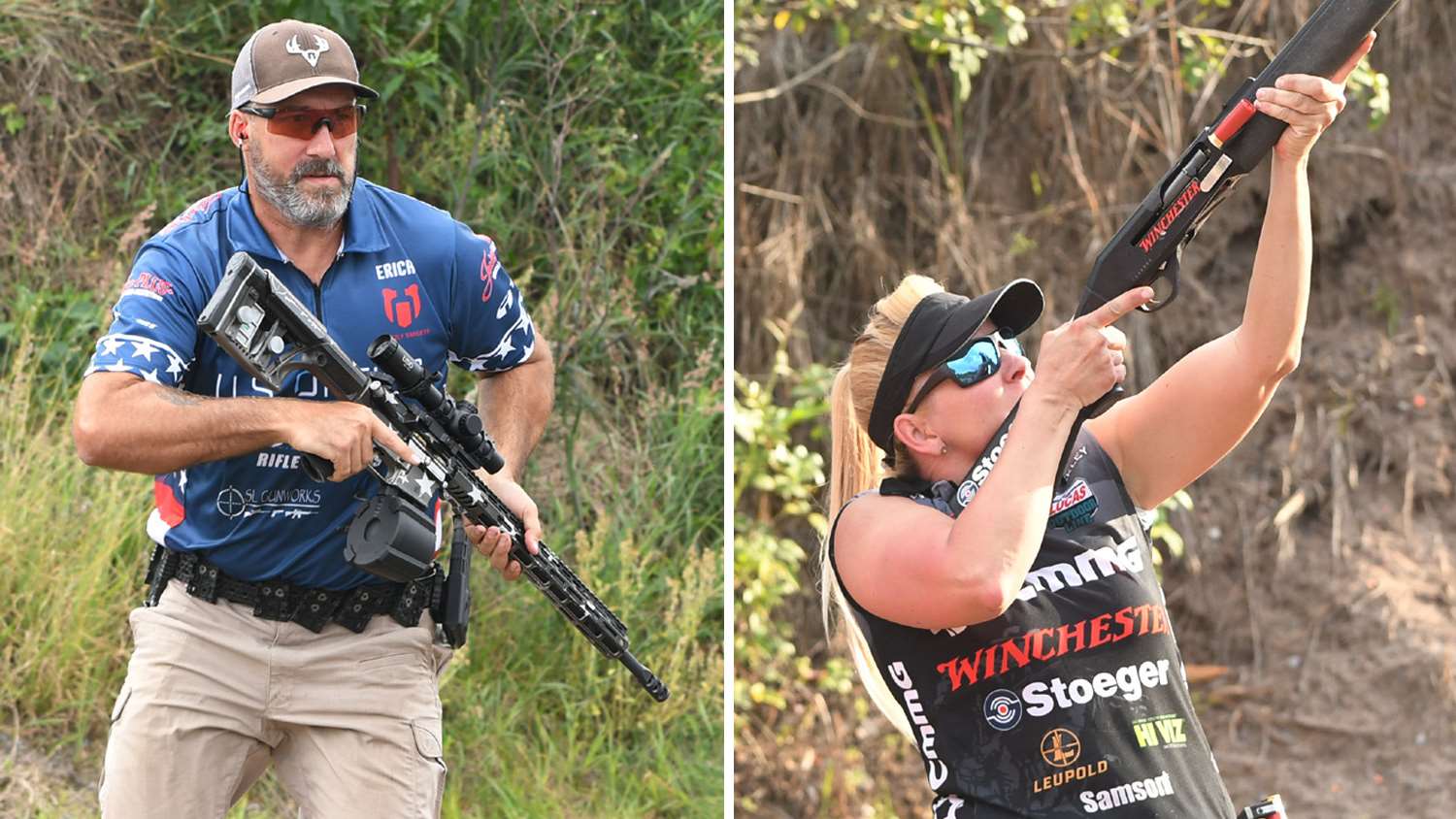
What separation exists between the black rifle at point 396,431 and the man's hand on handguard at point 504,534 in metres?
0.02

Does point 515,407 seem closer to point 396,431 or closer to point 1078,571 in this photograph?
point 396,431

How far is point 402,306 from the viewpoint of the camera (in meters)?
3.18

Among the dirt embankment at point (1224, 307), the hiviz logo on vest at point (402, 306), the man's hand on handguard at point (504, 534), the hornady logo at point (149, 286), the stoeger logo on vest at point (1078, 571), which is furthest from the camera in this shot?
the dirt embankment at point (1224, 307)

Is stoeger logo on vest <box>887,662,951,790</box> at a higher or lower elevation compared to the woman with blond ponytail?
lower

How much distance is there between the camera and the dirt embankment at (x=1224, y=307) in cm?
658

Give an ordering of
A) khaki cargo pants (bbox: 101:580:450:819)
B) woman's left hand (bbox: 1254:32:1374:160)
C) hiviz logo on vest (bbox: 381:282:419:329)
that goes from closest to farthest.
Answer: woman's left hand (bbox: 1254:32:1374:160), khaki cargo pants (bbox: 101:580:450:819), hiviz logo on vest (bbox: 381:282:419:329)

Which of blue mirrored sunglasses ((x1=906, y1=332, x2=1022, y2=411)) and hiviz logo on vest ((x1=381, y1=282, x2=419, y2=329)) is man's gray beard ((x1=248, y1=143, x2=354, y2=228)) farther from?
blue mirrored sunglasses ((x1=906, y1=332, x2=1022, y2=411))

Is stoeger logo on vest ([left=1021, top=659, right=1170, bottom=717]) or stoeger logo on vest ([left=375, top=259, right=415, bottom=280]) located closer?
stoeger logo on vest ([left=1021, top=659, right=1170, bottom=717])

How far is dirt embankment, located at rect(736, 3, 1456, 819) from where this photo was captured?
658 centimetres

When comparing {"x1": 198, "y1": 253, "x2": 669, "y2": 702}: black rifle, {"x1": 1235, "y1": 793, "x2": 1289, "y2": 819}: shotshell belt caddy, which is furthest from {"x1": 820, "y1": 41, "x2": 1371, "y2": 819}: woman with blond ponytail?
{"x1": 198, "y1": 253, "x2": 669, "y2": 702}: black rifle

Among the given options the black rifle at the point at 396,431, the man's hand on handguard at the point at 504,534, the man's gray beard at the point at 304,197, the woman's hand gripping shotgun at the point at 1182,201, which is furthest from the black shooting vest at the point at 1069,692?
the man's gray beard at the point at 304,197

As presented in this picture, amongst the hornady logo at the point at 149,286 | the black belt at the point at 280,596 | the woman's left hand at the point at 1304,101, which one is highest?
the woman's left hand at the point at 1304,101

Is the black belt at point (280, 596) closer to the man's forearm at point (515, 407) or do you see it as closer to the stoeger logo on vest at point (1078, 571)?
the man's forearm at point (515, 407)

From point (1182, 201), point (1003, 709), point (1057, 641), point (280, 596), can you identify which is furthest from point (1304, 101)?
point (280, 596)
